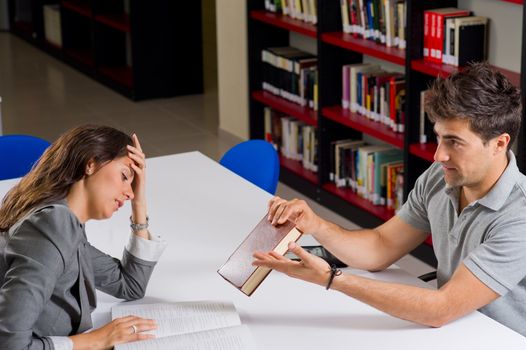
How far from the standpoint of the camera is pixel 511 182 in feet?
7.95

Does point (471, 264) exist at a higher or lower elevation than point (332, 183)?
higher

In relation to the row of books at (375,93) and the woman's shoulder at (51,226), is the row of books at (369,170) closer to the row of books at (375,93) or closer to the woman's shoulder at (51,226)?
the row of books at (375,93)

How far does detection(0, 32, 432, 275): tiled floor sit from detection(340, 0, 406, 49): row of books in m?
1.09

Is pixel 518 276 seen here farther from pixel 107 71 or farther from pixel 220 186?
pixel 107 71

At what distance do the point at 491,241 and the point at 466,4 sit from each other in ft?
7.58

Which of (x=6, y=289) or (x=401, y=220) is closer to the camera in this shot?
(x=6, y=289)

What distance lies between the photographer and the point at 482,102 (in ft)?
7.72

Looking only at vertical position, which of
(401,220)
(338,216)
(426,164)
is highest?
(401,220)

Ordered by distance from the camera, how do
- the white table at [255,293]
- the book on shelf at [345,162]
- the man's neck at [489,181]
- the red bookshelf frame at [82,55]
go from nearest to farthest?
the white table at [255,293], the man's neck at [489,181], the book on shelf at [345,162], the red bookshelf frame at [82,55]

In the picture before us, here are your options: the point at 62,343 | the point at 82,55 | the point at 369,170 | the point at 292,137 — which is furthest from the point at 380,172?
the point at 82,55

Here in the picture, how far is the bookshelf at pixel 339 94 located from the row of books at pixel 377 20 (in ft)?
0.16

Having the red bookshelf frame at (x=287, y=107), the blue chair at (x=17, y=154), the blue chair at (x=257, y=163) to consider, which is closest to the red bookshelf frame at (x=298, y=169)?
the red bookshelf frame at (x=287, y=107)

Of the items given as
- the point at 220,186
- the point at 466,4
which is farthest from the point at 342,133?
the point at 220,186

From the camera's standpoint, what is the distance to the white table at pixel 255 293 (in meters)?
2.31
